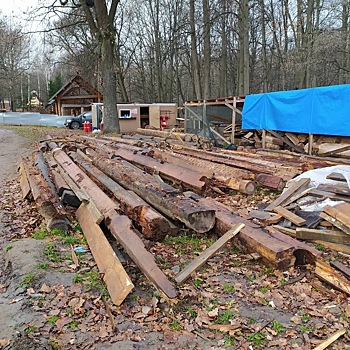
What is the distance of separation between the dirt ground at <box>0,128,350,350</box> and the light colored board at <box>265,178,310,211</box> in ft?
4.72

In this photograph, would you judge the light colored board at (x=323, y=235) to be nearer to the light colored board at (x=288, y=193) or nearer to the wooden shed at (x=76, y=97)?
the light colored board at (x=288, y=193)

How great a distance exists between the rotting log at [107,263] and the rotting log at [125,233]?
0.15 m

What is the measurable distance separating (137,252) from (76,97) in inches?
1436

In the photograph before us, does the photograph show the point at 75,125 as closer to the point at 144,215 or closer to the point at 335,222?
the point at 144,215

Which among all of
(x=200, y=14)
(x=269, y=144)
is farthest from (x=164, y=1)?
(x=269, y=144)

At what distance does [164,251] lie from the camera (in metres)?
4.52

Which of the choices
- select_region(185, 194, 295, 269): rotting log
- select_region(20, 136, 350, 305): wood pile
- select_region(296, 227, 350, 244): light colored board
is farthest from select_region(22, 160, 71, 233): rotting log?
select_region(296, 227, 350, 244): light colored board

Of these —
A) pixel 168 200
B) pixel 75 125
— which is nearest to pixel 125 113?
pixel 75 125

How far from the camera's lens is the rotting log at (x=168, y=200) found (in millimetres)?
4641

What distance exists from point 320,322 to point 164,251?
6.74 feet

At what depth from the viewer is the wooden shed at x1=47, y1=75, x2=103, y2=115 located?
3647 centimetres

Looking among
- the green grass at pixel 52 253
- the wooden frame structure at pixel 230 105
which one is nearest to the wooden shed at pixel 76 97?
the wooden frame structure at pixel 230 105

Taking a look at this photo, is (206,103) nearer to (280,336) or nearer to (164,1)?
(280,336)

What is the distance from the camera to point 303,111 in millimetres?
11586
